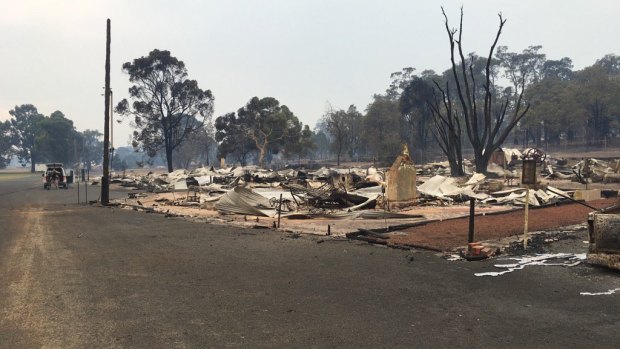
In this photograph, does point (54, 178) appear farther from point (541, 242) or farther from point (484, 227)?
point (541, 242)

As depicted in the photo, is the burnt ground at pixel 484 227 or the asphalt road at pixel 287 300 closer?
the asphalt road at pixel 287 300

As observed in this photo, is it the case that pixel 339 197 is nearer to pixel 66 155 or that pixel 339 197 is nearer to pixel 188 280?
pixel 188 280

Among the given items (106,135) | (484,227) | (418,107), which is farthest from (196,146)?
(484,227)

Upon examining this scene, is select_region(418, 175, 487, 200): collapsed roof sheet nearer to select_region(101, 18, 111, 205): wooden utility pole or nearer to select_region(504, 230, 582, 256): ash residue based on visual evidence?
select_region(504, 230, 582, 256): ash residue

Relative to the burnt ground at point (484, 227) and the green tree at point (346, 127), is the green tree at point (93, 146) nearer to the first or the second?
the green tree at point (346, 127)

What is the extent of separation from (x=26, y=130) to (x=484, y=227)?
5458 inches

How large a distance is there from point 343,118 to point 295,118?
699 inches

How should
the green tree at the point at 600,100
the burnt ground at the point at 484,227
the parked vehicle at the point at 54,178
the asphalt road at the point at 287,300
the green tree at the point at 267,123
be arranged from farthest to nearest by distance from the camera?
the green tree at the point at 267,123 < the green tree at the point at 600,100 < the parked vehicle at the point at 54,178 < the burnt ground at the point at 484,227 < the asphalt road at the point at 287,300

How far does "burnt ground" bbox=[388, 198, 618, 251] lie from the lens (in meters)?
10.9

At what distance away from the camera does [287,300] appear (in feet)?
20.7

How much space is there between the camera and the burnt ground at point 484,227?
10.9 m

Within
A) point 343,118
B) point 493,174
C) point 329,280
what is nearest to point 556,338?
point 329,280

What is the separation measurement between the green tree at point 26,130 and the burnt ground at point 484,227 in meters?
123

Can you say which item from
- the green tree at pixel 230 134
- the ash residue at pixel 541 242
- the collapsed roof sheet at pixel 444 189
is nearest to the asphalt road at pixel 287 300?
the ash residue at pixel 541 242
